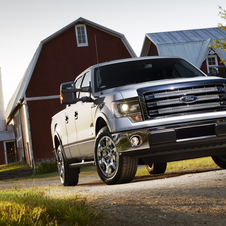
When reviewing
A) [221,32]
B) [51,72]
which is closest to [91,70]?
[51,72]

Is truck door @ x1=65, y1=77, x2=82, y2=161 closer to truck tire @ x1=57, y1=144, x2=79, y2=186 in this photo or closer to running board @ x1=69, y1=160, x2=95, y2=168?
running board @ x1=69, y1=160, x2=95, y2=168

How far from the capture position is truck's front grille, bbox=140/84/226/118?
591cm

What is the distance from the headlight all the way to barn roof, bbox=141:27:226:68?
24.5 m

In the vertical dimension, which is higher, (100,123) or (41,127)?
(100,123)

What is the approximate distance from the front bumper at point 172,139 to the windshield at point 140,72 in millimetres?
1492

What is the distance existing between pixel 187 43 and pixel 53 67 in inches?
480

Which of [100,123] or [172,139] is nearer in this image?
[172,139]

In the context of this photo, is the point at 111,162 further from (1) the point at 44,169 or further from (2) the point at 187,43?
(2) the point at 187,43

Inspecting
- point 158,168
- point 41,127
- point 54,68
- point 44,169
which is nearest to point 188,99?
point 158,168

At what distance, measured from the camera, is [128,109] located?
5.99 meters

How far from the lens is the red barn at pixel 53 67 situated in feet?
77.3

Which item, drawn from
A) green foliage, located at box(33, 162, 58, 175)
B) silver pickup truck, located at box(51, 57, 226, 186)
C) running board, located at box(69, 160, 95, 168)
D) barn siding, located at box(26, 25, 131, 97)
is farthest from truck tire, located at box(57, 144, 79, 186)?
barn siding, located at box(26, 25, 131, 97)

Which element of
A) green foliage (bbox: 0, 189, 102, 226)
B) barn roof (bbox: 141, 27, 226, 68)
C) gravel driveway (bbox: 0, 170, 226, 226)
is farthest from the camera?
barn roof (bbox: 141, 27, 226, 68)

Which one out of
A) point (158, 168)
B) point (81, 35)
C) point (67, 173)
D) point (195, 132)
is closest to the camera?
point (195, 132)
